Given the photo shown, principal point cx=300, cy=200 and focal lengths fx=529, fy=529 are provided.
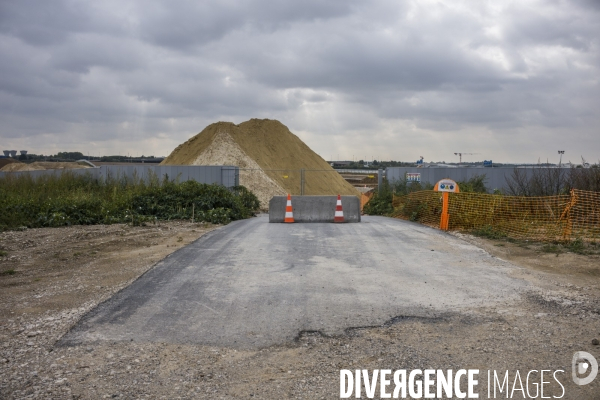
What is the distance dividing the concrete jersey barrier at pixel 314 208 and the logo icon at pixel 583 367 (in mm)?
13347

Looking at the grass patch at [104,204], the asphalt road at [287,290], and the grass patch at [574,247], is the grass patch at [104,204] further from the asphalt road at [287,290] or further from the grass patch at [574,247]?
the grass patch at [574,247]

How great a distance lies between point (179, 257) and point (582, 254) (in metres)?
8.71

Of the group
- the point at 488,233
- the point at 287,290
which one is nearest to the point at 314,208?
the point at 488,233

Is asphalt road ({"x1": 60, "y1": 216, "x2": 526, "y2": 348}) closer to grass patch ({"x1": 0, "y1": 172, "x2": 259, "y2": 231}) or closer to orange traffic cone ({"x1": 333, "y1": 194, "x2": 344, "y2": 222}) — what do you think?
orange traffic cone ({"x1": 333, "y1": 194, "x2": 344, "y2": 222})

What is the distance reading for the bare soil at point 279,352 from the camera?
15.5 feet

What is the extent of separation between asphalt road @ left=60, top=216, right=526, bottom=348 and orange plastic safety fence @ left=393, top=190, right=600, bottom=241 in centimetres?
326

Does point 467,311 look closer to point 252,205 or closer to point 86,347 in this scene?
point 86,347

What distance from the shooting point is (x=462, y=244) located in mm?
12984

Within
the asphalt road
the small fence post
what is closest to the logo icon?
the asphalt road

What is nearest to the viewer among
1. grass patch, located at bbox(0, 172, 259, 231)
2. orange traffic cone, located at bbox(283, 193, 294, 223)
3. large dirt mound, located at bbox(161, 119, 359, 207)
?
grass patch, located at bbox(0, 172, 259, 231)

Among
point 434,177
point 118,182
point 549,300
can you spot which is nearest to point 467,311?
point 549,300

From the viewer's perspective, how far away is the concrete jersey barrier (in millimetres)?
18688

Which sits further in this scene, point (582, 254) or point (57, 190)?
point (57, 190)

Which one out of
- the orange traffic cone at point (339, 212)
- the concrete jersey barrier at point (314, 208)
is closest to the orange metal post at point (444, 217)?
the concrete jersey barrier at point (314, 208)
